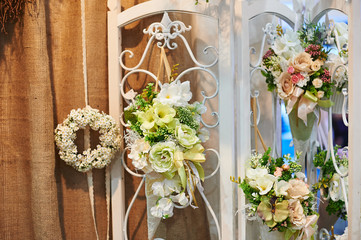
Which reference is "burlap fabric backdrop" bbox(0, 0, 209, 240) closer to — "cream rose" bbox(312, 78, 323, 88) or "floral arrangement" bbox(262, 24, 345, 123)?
"floral arrangement" bbox(262, 24, 345, 123)

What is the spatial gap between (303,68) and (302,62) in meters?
0.03

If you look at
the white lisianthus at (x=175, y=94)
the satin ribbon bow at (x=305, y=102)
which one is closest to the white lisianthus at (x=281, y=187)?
the satin ribbon bow at (x=305, y=102)

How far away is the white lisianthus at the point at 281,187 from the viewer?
147 centimetres

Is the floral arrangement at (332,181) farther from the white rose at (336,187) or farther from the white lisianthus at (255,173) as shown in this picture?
the white lisianthus at (255,173)

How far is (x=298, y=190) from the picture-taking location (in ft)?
4.82

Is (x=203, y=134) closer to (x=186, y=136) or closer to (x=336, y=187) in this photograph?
(x=186, y=136)

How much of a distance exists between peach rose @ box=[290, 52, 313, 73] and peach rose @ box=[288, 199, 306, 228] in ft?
1.71

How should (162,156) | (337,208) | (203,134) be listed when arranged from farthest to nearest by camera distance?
1. (203,134)
2. (162,156)
3. (337,208)

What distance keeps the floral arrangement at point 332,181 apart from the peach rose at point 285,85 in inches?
10.7

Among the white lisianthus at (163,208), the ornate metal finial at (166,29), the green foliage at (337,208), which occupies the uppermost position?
the ornate metal finial at (166,29)

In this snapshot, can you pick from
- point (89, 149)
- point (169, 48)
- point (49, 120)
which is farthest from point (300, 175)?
point (49, 120)

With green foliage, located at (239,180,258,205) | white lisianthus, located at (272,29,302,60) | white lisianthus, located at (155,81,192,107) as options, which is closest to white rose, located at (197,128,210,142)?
white lisianthus, located at (155,81,192,107)

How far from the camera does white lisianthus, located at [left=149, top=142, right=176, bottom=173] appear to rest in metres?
1.53

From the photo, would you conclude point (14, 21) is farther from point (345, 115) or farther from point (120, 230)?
A: point (345, 115)
